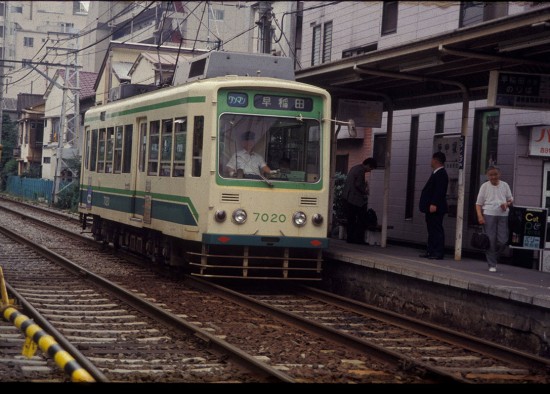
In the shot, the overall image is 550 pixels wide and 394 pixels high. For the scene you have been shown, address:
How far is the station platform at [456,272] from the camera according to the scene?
11258mm

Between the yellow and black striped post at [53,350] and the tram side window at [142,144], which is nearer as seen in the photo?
the yellow and black striped post at [53,350]

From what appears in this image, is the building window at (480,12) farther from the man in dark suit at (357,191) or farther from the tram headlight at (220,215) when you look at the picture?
the tram headlight at (220,215)

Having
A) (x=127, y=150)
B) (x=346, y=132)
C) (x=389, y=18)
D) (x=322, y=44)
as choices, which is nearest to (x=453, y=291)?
(x=127, y=150)

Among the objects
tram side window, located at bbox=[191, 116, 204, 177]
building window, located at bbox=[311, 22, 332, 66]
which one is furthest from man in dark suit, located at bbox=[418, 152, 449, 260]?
building window, located at bbox=[311, 22, 332, 66]

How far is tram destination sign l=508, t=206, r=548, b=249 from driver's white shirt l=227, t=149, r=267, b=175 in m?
4.23

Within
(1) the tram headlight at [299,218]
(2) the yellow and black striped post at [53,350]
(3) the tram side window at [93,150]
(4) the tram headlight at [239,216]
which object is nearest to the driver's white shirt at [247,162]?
(4) the tram headlight at [239,216]

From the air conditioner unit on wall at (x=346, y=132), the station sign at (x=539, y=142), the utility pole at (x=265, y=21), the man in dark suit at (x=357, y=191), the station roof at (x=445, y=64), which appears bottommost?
the man in dark suit at (x=357, y=191)

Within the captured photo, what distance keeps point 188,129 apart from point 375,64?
10.0ft

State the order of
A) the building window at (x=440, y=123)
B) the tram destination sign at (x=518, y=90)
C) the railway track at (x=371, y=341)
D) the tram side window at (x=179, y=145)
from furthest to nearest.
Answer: the building window at (x=440, y=123) < the tram side window at (x=179, y=145) < the tram destination sign at (x=518, y=90) < the railway track at (x=371, y=341)

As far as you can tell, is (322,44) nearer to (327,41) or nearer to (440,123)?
(327,41)

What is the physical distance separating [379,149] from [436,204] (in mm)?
8809

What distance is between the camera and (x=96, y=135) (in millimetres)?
20906

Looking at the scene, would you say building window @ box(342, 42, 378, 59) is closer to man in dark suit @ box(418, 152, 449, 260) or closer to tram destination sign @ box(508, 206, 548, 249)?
man in dark suit @ box(418, 152, 449, 260)

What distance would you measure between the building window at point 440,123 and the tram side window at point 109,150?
693 centimetres
